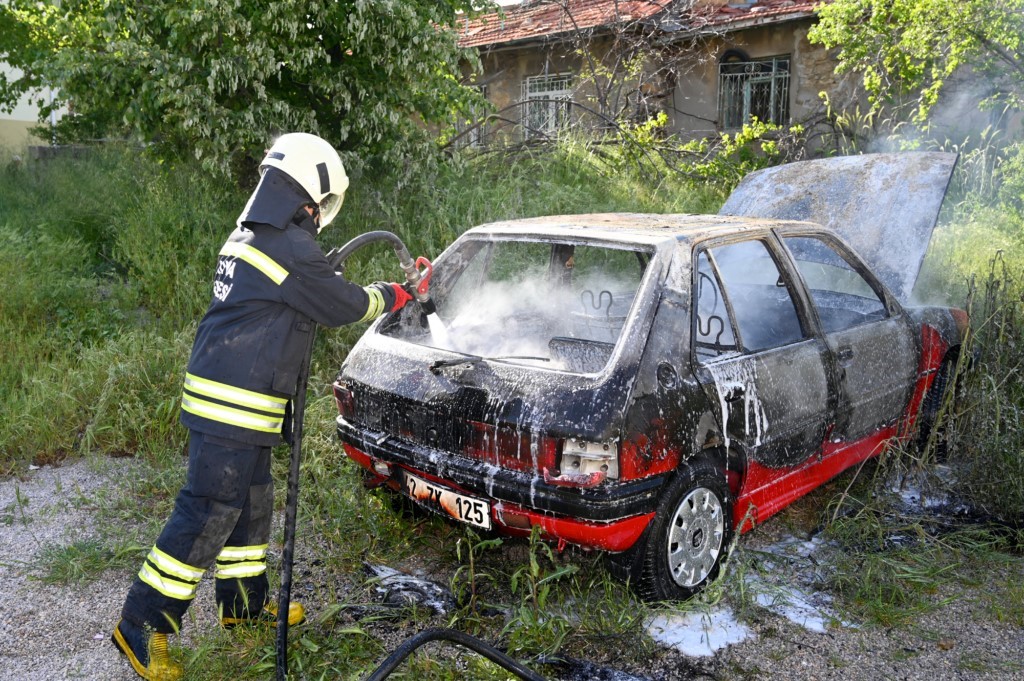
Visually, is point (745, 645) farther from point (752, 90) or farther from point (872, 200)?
point (752, 90)

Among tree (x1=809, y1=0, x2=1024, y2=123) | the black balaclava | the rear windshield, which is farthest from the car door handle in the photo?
tree (x1=809, y1=0, x2=1024, y2=123)

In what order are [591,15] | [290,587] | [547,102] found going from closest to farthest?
[290,587] → [547,102] → [591,15]

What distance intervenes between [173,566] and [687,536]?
1.89 m

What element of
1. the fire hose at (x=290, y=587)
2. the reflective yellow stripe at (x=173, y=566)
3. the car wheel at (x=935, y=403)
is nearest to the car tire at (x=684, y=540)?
the fire hose at (x=290, y=587)

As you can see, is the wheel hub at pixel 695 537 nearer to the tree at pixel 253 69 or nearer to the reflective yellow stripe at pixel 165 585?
the reflective yellow stripe at pixel 165 585

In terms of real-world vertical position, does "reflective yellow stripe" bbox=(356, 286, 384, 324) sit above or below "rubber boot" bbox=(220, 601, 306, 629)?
above

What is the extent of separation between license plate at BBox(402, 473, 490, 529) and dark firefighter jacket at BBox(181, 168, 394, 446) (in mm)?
671

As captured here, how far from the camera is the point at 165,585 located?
2955 millimetres

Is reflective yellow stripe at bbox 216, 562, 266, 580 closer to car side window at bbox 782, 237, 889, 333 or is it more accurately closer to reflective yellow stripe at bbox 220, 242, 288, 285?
reflective yellow stripe at bbox 220, 242, 288, 285

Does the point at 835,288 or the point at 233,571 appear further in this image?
the point at 835,288

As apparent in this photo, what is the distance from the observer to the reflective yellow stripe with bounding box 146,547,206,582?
2953 millimetres

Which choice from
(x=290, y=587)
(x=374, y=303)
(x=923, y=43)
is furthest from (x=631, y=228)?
(x=923, y=43)

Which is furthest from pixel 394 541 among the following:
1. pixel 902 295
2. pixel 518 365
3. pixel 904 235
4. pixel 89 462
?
pixel 904 235

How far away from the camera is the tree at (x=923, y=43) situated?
28.4 ft
